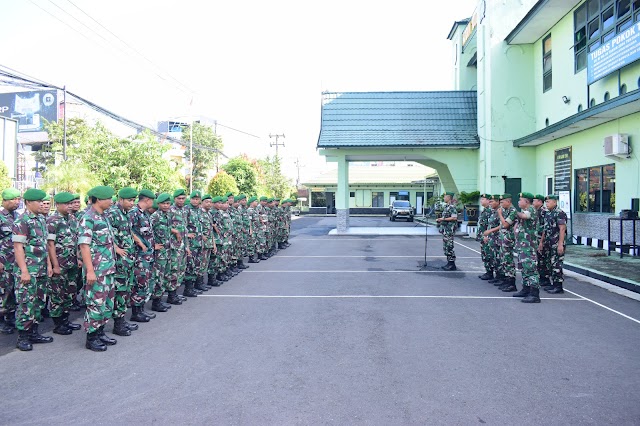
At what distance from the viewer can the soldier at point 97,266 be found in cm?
523

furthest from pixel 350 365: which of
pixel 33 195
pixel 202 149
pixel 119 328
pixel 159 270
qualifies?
pixel 202 149

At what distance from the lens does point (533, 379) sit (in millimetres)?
4328

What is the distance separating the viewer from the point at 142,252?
21.3ft

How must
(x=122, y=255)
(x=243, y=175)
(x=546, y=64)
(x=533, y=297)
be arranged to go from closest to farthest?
(x=122, y=255) → (x=533, y=297) → (x=546, y=64) → (x=243, y=175)

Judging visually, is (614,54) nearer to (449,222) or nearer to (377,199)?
(449,222)

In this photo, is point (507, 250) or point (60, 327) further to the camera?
point (507, 250)

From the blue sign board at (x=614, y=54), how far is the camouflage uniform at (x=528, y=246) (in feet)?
22.4

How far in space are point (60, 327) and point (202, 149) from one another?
4309cm

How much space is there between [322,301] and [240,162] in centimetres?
3030

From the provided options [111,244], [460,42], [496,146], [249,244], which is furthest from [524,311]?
[460,42]

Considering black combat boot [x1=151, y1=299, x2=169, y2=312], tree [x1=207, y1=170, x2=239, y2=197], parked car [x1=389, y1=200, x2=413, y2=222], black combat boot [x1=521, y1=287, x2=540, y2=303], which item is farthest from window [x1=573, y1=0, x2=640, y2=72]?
tree [x1=207, y1=170, x2=239, y2=197]

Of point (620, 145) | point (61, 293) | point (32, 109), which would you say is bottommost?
point (61, 293)

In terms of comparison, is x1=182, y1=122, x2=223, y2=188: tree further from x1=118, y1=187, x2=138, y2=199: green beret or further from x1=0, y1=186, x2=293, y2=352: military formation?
x1=118, y1=187, x2=138, y2=199: green beret

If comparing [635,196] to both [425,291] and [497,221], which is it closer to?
[497,221]
